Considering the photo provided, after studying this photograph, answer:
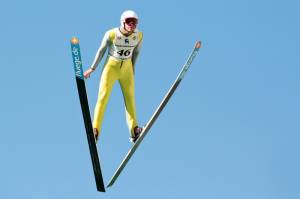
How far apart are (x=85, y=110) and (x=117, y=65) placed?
1458 millimetres

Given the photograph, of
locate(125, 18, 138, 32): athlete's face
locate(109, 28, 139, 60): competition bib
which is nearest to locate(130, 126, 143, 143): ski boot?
locate(109, 28, 139, 60): competition bib

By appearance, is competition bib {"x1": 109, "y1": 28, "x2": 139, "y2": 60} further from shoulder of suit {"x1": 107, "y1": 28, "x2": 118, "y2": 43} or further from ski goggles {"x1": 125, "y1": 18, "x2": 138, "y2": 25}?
ski goggles {"x1": 125, "y1": 18, "x2": 138, "y2": 25}

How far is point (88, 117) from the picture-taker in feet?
62.0

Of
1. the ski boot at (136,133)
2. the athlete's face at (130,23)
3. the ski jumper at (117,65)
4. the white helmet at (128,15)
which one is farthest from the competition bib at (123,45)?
the ski boot at (136,133)

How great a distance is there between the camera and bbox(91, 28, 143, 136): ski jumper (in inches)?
759

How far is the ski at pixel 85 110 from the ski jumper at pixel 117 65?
52 cm

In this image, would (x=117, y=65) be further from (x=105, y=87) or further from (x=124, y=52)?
(x=105, y=87)

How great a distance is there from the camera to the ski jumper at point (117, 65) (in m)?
19.3

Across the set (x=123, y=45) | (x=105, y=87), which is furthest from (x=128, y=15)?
(x=105, y=87)

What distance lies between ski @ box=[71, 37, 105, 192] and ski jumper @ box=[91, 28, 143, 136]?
521 millimetres

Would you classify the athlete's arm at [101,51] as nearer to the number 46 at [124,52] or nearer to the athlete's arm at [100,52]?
the athlete's arm at [100,52]

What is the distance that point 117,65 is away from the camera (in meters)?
19.5

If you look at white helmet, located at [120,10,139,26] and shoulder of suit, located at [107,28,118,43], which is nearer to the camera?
white helmet, located at [120,10,139,26]

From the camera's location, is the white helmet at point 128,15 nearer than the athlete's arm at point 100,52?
Yes
